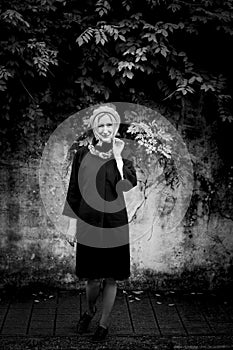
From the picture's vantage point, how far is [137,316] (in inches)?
251

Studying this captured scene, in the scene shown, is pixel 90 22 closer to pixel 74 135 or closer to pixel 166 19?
pixel 166 19

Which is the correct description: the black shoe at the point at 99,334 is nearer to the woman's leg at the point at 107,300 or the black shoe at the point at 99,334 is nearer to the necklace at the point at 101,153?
the woman's leg at the point at 107,300

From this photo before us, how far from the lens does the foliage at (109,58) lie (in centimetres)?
646

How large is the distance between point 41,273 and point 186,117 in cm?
249

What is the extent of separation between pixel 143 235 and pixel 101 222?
1.55 m

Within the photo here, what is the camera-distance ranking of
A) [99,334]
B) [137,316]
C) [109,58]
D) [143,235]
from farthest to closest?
[143,235] → [109,58] → [137,316] → [99,334]

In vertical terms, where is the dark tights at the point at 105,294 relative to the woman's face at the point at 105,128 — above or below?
below

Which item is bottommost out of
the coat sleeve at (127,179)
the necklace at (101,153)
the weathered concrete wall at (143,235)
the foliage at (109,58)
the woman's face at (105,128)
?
the weathered concrete wall at (143,235)

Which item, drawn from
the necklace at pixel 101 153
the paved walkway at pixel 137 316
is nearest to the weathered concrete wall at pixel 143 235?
the paved walkway at pixel 137 316

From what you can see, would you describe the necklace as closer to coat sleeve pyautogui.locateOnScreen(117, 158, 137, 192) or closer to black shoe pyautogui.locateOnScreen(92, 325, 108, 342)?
coat sleeve pyautogui.locateOnScreen(117, 158, 137, 192)

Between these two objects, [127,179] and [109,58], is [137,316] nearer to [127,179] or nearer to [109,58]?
[127,179]

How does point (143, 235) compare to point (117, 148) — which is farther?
point (143, 235)

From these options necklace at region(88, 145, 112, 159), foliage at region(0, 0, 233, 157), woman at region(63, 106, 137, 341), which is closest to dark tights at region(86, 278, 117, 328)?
woman at region(63, 106, 137, 341)

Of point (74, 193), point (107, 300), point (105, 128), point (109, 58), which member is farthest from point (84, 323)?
point (109, 58)
